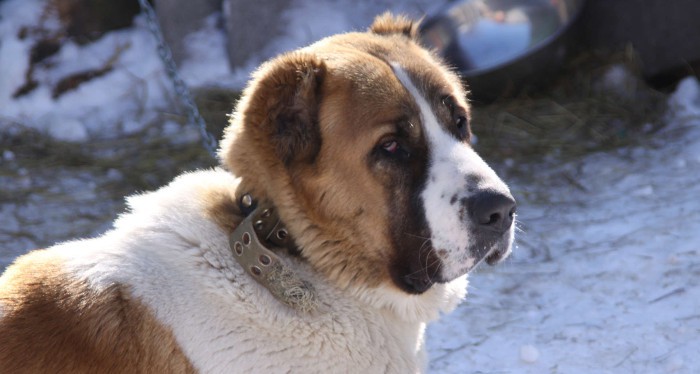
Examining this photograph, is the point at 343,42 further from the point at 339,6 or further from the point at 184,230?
the point at 339,6

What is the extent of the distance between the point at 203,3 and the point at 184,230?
15.8 feet

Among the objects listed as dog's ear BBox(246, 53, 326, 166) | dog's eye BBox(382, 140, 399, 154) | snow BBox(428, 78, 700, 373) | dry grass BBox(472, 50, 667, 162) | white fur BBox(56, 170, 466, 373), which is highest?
dog's ear BBox(246, 53, 326, 166)

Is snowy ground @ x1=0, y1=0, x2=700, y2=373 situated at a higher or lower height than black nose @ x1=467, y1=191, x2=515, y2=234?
lower

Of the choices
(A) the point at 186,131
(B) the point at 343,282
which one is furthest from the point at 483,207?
(A) the point at 186,131

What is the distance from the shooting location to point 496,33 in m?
6.24

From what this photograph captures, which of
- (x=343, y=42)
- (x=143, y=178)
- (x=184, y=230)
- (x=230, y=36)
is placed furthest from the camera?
(x=230, y=36)

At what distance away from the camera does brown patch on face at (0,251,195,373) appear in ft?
7.39

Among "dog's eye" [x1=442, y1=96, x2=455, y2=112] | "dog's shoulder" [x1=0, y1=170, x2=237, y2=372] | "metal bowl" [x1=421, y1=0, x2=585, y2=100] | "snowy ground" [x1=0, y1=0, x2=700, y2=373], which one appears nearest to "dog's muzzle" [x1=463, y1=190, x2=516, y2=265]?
"dog's eye" [x1=442, y1=96, x2=455, y2=112]

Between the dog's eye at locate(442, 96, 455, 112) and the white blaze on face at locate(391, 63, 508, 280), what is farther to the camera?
the dog's eye at locate(442, 96, 455, 112)

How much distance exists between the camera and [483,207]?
7.81ft

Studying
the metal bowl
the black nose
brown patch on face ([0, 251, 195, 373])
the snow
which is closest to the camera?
brown patch on face ([0, 251, 195, 373])

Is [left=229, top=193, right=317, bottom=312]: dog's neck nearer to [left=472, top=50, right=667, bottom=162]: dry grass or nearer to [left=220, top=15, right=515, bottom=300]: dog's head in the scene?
[left=220, top=15, right=515, bottom=300]: dog's head

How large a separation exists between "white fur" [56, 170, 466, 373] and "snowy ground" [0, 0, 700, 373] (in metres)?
1.27

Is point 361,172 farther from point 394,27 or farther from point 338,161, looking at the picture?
point 394,27
